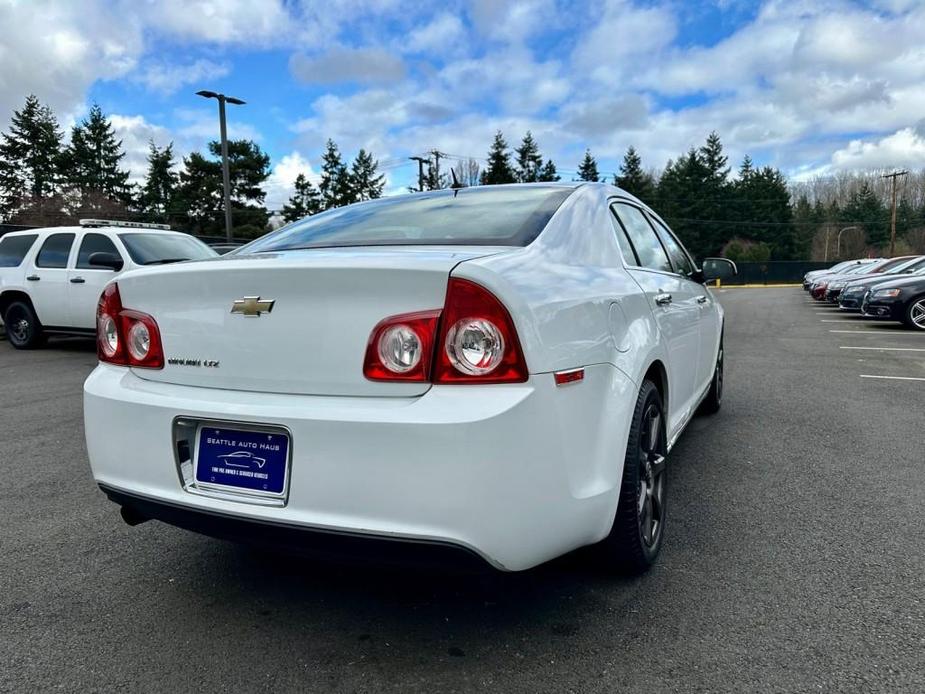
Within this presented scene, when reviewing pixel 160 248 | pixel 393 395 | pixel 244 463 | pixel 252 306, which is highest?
pixel 160 248

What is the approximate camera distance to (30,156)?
155ft

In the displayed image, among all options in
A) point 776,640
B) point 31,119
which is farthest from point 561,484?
point 31,119

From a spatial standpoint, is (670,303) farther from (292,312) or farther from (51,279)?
(51,279)

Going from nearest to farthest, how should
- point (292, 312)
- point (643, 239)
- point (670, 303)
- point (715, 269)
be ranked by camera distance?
point (292, 312) → point (670, 303) → point (643, 239) → point (715, 269)

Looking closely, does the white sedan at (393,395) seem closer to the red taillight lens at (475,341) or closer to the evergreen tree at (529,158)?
the red taillight lens at (475,341)

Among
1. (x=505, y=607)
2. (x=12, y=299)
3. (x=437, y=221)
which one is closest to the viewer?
(x=505, y=607)

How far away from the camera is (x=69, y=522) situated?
124 inches

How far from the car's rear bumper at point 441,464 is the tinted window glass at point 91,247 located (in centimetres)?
736

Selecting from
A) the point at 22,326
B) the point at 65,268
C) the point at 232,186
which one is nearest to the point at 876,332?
the point at 65,268

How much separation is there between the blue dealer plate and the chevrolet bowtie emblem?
14.1 inches

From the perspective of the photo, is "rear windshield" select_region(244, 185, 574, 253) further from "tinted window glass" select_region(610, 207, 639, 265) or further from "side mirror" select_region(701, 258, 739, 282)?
"side mirror" select_region(701, 258, 739, 282)

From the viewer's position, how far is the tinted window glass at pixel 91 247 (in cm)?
845

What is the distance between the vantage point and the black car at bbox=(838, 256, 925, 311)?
1473cm

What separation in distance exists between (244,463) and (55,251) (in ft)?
28.5
